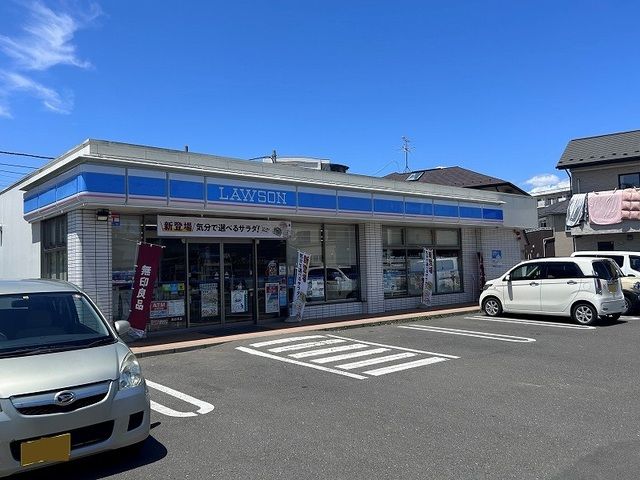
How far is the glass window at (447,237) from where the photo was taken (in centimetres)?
1875

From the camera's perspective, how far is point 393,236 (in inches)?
675

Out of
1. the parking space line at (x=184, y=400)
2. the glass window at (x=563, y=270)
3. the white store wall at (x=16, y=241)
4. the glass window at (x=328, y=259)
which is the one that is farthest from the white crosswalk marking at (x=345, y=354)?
the white store wall at (x=16, y=241)

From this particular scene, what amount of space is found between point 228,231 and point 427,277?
7.46 meters

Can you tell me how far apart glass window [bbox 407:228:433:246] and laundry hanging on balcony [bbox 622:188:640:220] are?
11.5 meters

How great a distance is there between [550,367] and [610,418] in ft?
9.02

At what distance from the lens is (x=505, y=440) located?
5160 millimetres

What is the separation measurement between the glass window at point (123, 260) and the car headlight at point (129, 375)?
698cm

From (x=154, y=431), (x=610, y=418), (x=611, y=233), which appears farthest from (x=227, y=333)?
(x=611, y=233)

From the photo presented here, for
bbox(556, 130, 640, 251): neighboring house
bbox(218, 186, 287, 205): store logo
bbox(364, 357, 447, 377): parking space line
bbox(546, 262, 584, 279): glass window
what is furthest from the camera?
bbox(556, 130, 640, 251): neighboring house

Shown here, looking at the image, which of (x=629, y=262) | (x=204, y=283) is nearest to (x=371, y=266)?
(x=204, y=283)

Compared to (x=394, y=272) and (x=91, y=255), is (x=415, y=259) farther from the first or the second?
(x=91, y=255)

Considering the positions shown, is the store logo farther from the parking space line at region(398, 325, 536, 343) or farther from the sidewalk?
the parking space line at region(398, 325, 536, 343)

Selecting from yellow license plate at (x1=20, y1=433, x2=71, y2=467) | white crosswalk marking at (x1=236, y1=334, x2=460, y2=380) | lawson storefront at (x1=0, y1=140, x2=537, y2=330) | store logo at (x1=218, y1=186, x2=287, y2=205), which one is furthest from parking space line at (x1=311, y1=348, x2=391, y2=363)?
yellow license plate at (x1=20, y1=433, x2=71, y2=467)

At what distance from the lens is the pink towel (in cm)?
2438
